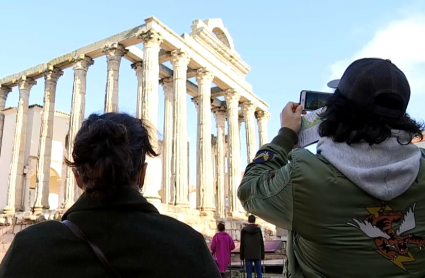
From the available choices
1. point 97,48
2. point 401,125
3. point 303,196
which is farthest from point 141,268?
point 97,48

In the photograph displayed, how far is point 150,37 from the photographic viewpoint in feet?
63.3

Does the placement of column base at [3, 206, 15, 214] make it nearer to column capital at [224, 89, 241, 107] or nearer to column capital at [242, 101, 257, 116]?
column capital at [224, 89, 241, 107]

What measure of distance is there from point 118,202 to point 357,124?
3.63ft

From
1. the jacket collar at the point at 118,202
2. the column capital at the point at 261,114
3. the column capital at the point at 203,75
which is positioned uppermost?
the column capital at the point at 203,75

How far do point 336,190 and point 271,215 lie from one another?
0.30 metres

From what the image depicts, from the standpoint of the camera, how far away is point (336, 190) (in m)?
1.68

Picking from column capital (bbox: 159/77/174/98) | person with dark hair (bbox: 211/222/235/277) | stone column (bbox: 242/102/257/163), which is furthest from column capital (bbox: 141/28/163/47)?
person with dark hair (bbox: 211/222/235/277)

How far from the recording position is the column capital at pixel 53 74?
23.7 metres

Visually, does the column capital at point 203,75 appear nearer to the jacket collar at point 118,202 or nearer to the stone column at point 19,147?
the stone column at point 19,147

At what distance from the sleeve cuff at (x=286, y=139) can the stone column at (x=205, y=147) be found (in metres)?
19.7

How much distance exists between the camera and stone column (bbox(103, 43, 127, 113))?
2031 cm

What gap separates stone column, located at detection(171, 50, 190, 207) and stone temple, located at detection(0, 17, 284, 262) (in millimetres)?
50

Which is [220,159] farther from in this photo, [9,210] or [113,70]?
[9,210]

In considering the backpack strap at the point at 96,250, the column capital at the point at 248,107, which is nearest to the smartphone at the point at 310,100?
the backpack strap at the point at 96,250
